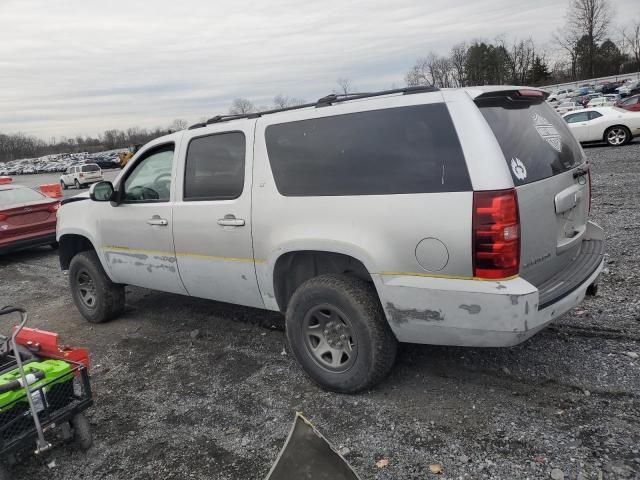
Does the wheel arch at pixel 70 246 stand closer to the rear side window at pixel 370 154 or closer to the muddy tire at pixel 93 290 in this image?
the muddy tire at pixel 93 290

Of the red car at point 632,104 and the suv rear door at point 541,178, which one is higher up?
the red car at point 632,104

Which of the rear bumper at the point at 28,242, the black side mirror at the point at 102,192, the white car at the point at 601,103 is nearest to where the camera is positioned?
the black side mirror at the point at 102,192

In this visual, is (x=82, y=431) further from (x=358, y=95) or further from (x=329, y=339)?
(x=358, y=95)

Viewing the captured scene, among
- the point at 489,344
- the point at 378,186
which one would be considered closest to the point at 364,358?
the point at 489,344

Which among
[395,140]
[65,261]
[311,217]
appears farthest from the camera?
[65,261]

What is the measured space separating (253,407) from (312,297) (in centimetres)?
90

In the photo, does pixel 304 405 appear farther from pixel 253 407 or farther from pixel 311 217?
pixel 311 217

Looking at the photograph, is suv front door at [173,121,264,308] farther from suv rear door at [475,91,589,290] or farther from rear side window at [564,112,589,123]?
rear side window at [564,112,589,123]

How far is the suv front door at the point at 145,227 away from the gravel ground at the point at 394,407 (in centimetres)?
71

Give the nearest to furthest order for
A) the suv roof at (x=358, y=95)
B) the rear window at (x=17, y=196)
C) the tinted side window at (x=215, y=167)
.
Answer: the suv roof at (x=358, y=95), the tinted side window at (x=215, y=167), the rear window at (x=17, y=196)

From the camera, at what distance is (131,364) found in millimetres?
4562

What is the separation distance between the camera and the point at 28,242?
Answer: 31.4 feet

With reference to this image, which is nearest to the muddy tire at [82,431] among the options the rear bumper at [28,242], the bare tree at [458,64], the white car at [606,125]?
the rear bumper at [28,242]

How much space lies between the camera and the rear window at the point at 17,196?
9774 millimetres
